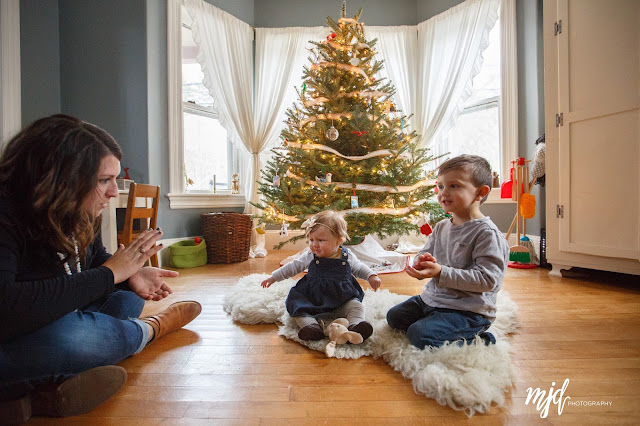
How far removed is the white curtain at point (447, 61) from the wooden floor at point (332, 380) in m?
2.72

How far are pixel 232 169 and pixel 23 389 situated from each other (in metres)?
3.58

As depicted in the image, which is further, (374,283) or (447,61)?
(447,61)

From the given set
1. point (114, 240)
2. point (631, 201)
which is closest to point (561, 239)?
point (631, 201)

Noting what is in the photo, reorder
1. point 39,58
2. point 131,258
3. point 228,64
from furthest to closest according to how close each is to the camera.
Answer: point 228,64, point 39,58, point 131,258

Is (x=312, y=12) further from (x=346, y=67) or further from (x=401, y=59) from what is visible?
(x=346, y=67)

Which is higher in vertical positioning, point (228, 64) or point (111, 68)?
point (228, 64)

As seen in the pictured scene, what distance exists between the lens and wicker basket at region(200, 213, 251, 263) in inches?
135

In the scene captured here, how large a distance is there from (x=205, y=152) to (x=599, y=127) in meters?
3.51

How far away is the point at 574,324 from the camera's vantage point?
1611 mm

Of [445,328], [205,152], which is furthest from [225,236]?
[445,328]

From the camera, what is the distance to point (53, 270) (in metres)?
1.00

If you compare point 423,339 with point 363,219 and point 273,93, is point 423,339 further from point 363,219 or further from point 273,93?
point 273,93

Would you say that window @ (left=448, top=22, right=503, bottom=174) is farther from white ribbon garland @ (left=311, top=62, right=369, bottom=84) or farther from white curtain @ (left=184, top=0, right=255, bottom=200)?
white curtain @ (left=184, top=0, right=255, bottom=200)

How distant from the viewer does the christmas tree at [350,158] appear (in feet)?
9.48
